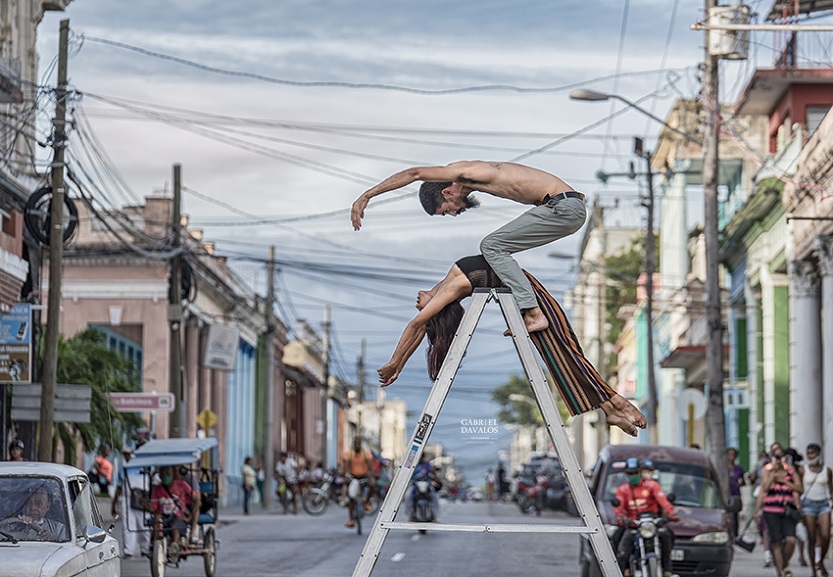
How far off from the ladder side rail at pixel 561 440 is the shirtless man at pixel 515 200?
10 centimetres

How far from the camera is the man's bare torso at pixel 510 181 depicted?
29.3 ft

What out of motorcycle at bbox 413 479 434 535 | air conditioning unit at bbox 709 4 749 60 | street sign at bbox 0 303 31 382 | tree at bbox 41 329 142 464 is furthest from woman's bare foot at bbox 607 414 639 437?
tree at bbox 41 329 142 464

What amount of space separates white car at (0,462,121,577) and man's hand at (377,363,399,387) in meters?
2.54

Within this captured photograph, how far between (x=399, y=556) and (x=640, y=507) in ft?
22.3

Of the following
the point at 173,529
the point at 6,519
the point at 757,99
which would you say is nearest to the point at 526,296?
the point at 6,519

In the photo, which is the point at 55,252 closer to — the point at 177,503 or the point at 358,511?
the point at 177,503

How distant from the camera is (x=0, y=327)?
25.4m

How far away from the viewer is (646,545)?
1691 centimetres

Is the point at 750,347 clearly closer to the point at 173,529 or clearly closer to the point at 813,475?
the point at 813,475

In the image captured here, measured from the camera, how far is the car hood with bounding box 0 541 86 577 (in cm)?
978

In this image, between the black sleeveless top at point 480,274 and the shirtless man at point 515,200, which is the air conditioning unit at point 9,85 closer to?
the shirtless man at point 515,200

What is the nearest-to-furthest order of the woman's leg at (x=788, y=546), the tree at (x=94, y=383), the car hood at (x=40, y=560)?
the car hood at (x=40, y=560) → the woman's leg at (x=788, y=546) → the tree at (x=94, y=383)

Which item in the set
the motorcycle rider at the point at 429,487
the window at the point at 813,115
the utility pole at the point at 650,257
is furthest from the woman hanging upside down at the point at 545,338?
the utility pole at the point at 650,257

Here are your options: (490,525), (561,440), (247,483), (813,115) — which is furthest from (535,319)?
(247,483)
